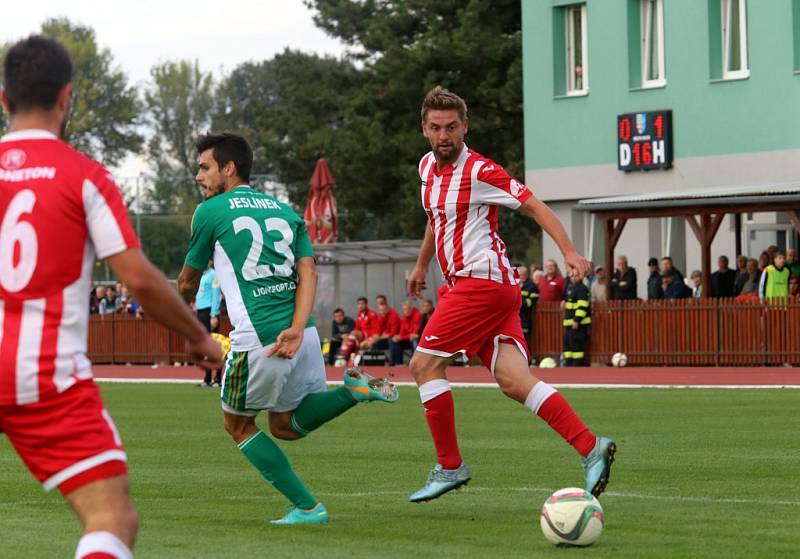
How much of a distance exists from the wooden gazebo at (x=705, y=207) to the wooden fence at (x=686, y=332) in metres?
1.04

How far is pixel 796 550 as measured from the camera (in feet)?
25.1

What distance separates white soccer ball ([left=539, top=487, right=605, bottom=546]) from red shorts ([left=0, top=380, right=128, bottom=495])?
121 inches

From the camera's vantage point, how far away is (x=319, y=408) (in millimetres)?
9047

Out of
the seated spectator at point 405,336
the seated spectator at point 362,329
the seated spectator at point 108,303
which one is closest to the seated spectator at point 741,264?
the seated spectator at point 405,336

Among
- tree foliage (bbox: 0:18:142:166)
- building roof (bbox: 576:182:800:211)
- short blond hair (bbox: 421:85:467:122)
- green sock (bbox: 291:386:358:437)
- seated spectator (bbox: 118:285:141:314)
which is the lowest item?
seated spectator (bbox: 118:285:141:314)

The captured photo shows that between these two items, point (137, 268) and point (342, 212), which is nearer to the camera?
point (137, 268)

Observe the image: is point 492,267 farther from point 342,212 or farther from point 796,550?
point 342,212

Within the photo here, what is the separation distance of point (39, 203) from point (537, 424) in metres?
11.6

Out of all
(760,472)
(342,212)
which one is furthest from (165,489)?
(342,212)

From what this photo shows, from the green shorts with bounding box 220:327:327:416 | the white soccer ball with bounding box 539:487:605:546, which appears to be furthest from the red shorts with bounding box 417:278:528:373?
the white soccer ball with bounding box 539:487:605:546

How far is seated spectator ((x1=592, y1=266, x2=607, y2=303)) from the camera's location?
3180 cm

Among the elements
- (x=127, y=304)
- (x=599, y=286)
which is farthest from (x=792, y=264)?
(x=127, y=304)

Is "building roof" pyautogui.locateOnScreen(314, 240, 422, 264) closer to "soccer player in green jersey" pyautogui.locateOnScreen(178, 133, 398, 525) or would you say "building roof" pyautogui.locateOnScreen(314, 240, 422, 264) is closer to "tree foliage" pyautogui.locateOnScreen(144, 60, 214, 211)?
"soccer player in green jersey" pyautogui.locateOnScreen(178, 133, 398, 525)

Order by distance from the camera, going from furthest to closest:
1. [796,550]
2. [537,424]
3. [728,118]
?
[728,118] → [537,424] → [796,550]
